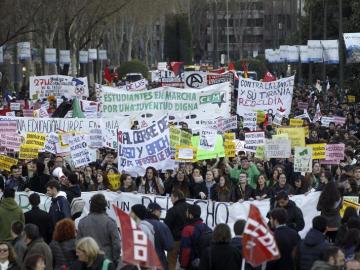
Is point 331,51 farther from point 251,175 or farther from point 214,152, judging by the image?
point 251,175

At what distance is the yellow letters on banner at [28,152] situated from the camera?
66.7ft

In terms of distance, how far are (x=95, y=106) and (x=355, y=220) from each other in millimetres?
18201

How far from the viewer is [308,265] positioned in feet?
36.6

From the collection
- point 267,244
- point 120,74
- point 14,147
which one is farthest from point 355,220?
point 120,74

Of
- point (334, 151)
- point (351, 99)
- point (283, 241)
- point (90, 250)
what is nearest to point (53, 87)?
point (351, 99)

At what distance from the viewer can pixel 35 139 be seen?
67.6ft

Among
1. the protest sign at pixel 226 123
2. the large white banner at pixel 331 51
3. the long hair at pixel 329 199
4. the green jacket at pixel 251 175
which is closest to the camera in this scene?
the long hair at pixel 329 199

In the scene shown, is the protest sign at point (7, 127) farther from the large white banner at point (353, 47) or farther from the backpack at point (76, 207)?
the large white banner at point (353, 47)

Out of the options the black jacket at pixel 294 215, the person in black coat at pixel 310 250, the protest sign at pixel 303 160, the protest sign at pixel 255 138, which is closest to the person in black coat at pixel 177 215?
Result: the black jacket at pixel 294 215

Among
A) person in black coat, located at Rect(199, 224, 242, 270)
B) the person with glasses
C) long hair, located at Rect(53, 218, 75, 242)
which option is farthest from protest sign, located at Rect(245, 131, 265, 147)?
the person with glasses

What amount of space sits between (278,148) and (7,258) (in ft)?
33.2

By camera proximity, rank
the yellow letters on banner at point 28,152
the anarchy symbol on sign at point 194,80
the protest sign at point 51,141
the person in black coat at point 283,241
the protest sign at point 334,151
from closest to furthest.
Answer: the person in black coat at point 283,241 < the protest sign at point 334,151 < the yellow letters on banner at point 28,152 < the protest sign at point 51,141 < the anarchy symbol on sign at point 194,80

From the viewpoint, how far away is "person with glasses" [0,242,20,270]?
10875 mm

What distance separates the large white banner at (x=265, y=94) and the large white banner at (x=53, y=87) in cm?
949
